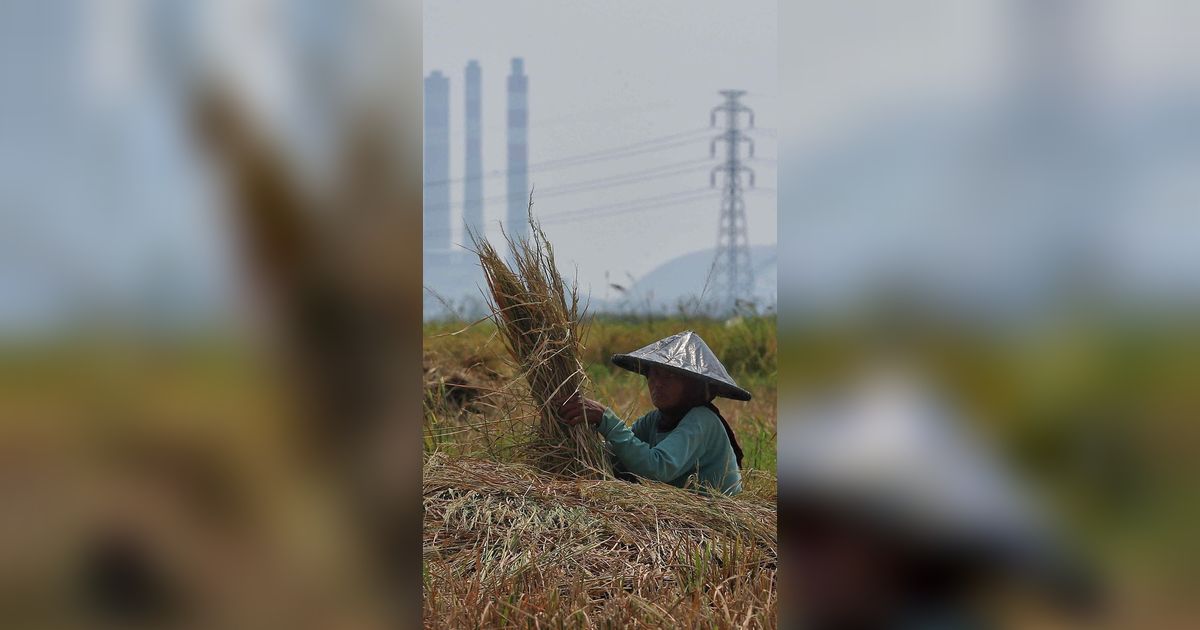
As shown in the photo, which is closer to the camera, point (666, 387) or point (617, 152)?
point (666, 387)

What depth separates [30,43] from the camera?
160 cm

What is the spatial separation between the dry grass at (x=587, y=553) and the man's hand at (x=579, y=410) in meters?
0.15

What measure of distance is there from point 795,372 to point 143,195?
47.8 inches

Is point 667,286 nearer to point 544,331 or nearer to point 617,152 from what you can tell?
point 617,152

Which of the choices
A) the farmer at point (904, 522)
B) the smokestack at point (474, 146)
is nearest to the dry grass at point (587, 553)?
the farmer at point (904, 522)

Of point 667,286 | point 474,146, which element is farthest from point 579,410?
point 474,146

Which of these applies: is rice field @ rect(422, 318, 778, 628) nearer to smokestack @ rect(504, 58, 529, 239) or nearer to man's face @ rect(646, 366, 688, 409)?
man's face @ rect(646, 366, 688, 409)

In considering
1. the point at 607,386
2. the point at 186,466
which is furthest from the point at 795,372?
the point at 607,386

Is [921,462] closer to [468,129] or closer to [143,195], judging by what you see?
[143,195]

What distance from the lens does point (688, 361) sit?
2309mm

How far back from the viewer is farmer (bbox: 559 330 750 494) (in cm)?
226

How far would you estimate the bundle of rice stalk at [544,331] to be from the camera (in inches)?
88.9

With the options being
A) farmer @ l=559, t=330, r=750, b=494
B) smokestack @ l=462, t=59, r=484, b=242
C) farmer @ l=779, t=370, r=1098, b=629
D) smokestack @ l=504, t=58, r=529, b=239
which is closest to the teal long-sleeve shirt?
farmer @ l=559, t=330, r=750, b=494

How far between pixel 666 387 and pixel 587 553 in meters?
0.52
